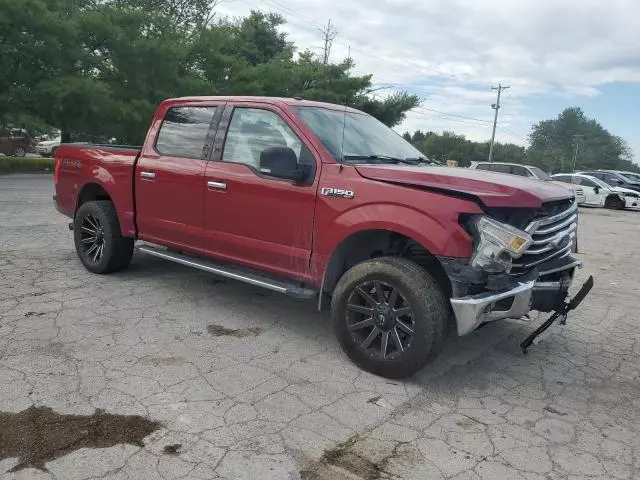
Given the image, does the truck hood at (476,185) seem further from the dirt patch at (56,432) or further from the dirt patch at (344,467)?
the dirt patch at (56,432)

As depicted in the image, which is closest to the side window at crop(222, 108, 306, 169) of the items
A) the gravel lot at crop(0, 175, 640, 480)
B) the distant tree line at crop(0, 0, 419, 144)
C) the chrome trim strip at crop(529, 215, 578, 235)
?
the gravel lot at crop(0, 175, 640, 480)

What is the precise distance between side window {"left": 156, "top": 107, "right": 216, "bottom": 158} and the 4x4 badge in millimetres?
1505

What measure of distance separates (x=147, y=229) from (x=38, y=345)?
1.74 metres

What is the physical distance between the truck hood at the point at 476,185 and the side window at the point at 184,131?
177 centimetres

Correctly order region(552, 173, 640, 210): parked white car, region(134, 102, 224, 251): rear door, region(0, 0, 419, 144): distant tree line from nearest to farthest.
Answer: region(134, 102, 224, 251): rear door < region(0, 0, 419, 144): distant tree line < region(552, 173, 640, 210): parked white car

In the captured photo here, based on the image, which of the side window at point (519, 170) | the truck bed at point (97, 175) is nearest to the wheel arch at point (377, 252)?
the truck bed at point (97, 175)

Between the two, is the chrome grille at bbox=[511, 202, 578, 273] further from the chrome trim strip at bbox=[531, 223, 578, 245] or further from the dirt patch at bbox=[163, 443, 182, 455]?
the dirt patch at bbox=[163, 443, 182, 455]

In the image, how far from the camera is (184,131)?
210 inches

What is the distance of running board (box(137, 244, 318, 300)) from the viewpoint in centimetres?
425

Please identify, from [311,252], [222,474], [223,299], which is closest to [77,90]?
[223,299]

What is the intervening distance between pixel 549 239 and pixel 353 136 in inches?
69.4

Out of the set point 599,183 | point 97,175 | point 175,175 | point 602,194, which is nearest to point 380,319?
point 175,175

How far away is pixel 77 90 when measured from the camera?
729 inches

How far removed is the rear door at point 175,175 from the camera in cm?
504
